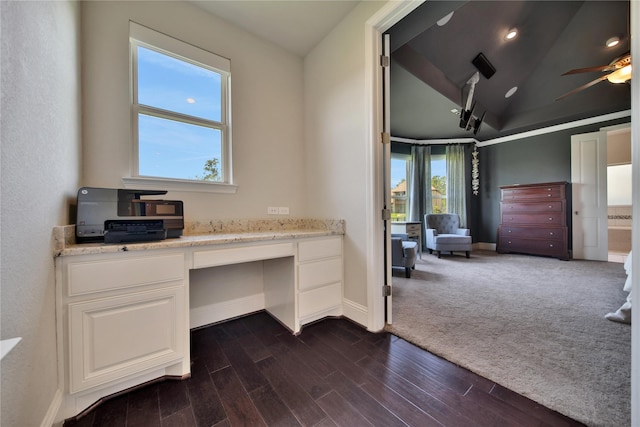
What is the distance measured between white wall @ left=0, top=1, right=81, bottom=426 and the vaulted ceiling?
7.97 ft

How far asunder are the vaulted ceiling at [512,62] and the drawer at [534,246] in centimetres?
254

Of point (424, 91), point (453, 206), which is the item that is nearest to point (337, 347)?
point (424, 91)

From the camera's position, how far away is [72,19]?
4.85 feet

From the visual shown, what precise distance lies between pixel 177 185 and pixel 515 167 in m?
7.06

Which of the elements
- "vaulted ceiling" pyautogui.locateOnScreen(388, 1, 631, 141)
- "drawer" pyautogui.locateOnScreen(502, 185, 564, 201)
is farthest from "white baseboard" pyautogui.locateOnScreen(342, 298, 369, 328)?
"drawer" pyautogui.locateOnScreen(502, 185, 564, 201)

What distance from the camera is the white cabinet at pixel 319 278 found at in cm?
197

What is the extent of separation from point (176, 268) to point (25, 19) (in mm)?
1255

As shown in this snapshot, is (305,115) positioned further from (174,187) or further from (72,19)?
(72,19)

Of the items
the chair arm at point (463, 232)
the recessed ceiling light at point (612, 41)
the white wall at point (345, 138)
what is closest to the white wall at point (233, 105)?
the white wall at point (345, 138)

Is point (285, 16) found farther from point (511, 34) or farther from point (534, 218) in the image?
point (534, 218)

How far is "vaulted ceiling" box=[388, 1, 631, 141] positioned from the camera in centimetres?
320

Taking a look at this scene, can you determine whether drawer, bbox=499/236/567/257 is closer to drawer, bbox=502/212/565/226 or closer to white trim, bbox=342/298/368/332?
drawer, bbox=502/212/565/226

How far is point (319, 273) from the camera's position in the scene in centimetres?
207

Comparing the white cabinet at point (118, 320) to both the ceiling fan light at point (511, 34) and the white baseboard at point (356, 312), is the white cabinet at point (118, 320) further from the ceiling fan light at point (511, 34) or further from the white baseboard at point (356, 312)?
the ceiling fan light at point (511, 34)
